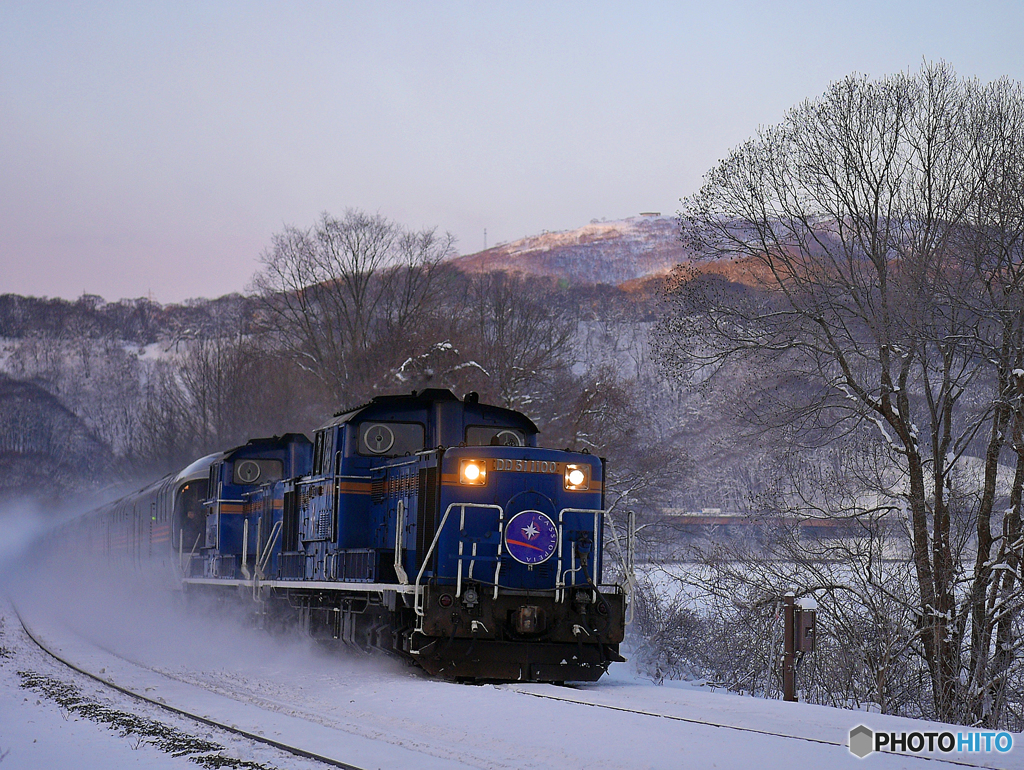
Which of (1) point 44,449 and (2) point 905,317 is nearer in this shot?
(2) point 905,317

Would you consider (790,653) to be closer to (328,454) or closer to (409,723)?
(409,723)

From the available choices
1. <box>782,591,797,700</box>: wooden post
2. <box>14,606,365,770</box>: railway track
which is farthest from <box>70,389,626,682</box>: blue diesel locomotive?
<box>14,606,365,770</box>: railway track

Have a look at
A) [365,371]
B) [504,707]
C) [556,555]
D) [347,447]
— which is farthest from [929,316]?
[365,371]

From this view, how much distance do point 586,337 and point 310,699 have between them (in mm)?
175781

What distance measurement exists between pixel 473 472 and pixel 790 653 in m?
4.29

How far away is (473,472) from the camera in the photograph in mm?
11898

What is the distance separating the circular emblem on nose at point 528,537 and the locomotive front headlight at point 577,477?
578 mm

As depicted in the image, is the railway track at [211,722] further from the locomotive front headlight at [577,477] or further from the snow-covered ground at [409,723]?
the locomotive front headlight at [577,477]

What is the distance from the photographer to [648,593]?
26.0 m

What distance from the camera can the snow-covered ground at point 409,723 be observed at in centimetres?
678

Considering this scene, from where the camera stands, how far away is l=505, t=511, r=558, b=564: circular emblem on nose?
11.9 m

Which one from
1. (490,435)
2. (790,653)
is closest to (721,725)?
(790,653)

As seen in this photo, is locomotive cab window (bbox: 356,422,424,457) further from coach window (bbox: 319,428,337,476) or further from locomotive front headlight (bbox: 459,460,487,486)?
locomotive front headlight (bbox: 459,460,487,486)

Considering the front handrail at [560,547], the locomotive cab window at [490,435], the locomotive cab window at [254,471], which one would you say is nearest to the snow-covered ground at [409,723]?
the front handrail at [560,547]
